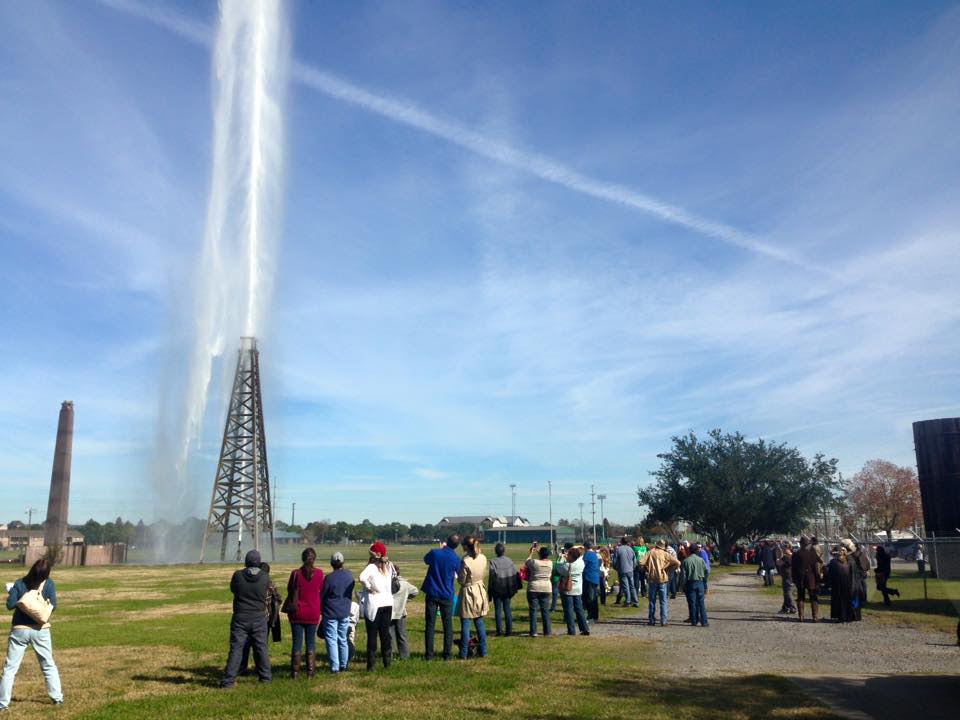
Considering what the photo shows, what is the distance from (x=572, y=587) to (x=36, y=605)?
958 cm

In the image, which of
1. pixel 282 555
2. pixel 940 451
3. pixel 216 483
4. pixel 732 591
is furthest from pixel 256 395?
pixel 940 451

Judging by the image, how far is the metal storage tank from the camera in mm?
33938

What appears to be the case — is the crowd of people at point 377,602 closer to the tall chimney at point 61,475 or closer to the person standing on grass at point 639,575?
the person standing on grass at point 639,575

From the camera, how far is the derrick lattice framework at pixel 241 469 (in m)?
54.9

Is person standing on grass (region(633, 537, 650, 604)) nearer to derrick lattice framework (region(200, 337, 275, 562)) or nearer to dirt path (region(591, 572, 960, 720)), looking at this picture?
dirt path (region(591, 572, 960, 720))

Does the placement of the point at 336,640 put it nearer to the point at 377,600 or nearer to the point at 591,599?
the point at 377,600

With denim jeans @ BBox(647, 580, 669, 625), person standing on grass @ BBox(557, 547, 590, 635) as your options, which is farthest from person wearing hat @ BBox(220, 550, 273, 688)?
denim jeans @ BBox(647, 580, 669, 625)

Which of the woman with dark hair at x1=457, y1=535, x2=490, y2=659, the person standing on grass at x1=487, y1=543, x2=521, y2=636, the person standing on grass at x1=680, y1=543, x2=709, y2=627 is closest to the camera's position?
the woman with dark hair at x1=457, y1=535, x2=490, y2=659

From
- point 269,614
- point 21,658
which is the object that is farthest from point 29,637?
point 269,614

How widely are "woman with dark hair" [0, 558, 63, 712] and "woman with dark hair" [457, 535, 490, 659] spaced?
567 cm

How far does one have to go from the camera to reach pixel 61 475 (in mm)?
71312

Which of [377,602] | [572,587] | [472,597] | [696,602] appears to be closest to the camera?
[377,602]

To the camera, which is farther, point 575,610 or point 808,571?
point 808,571

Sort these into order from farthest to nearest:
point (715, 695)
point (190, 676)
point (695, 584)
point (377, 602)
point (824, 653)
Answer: point (695, 584), point (824, 653), point (190, 676), point (377, 602), point (715, 695)
